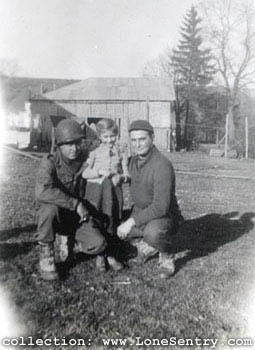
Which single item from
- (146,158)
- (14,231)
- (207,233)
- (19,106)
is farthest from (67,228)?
(19,106)

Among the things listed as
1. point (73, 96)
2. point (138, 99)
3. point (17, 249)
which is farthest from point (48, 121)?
point (17, 249)

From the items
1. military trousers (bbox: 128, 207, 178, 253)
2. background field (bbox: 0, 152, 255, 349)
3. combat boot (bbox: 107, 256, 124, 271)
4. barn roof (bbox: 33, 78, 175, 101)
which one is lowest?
background field (bbox: 0, 152, 255, 349)

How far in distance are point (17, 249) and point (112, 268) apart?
1.13 m

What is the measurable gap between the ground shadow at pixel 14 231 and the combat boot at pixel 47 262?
1.26 m

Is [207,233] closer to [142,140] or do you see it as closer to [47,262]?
[142,140]

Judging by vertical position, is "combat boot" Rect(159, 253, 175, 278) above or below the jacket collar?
below

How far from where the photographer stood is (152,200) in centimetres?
453

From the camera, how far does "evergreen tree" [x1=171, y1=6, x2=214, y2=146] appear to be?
44.5 metres

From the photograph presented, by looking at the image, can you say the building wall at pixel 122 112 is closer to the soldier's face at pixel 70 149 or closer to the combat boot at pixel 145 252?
the combat boot at pixel 145 252

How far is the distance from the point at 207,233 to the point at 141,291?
2.43 metres

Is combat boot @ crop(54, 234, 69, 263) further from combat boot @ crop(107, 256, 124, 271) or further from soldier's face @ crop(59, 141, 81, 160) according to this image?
soldier's face @ crop(59, 141, 81, 160)

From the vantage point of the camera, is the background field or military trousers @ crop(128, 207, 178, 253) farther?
military trousers @ crop(128, 207, 178, 253)

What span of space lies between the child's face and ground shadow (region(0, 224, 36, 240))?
152 centimetres

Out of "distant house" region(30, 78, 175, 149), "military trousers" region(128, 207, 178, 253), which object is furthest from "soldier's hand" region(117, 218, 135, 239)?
"distant house" region(30, 78, 175, 149)
